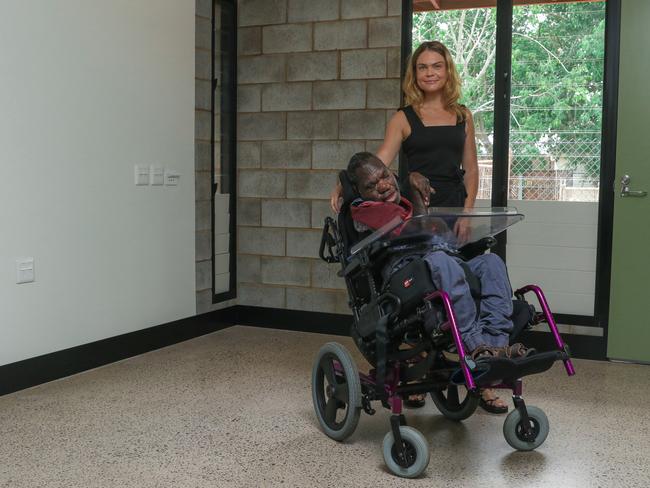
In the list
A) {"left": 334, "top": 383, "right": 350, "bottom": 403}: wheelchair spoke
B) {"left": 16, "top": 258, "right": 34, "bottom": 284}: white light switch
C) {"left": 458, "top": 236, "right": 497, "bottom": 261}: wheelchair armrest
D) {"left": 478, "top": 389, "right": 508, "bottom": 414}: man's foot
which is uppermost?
{"left": 458, "top": 236, "right": 497, "bottom": 261}: wheelchair armrest

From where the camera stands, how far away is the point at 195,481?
8.57ft

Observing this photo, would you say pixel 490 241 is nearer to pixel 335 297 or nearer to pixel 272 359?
pixel 272 359

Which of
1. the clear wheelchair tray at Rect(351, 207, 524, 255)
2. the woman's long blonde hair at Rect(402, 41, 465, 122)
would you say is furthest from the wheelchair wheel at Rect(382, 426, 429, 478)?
the woman's long blonde hair at Rect(402, 41, 465, 122)

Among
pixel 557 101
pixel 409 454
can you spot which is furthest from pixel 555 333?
pixel 557 101

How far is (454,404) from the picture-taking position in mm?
3293

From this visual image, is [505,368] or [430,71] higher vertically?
[430,71]

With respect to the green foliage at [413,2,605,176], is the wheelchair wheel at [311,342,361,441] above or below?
below

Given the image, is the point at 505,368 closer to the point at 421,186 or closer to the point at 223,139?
the point at 421,186

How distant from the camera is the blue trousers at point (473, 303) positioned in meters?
2.57

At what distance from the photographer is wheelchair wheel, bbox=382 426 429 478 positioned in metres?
2.64

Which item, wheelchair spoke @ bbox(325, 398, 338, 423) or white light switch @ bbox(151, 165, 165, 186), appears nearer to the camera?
wheelchair spoke @ bbox(325, 398, 338, 423)

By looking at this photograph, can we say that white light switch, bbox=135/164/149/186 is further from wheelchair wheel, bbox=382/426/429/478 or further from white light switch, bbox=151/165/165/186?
wheelchair wheel, bbox=382/426/429/478

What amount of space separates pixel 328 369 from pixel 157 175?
2006 millimetres

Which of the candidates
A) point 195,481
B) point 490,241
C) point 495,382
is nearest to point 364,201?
point 490,241
